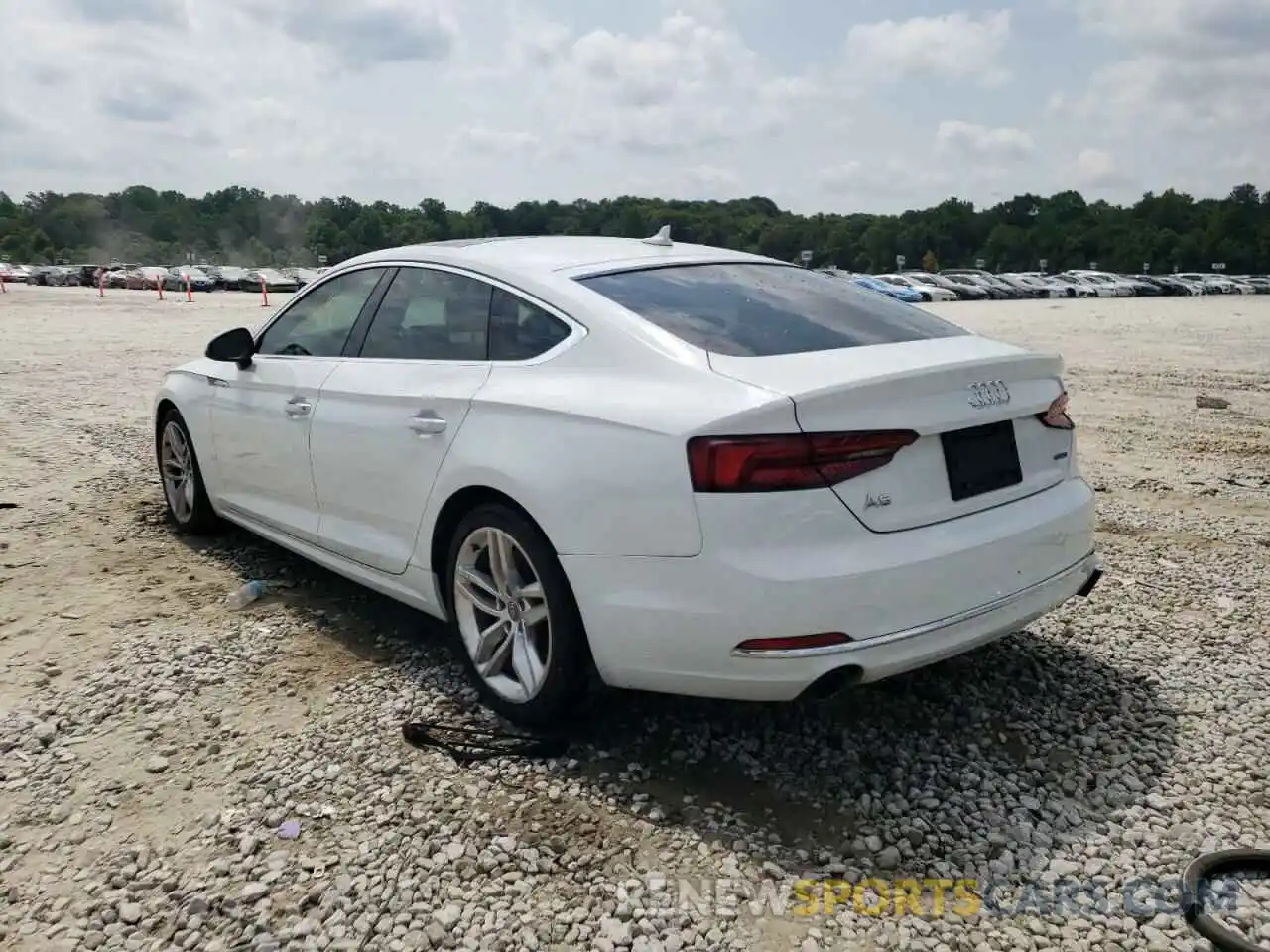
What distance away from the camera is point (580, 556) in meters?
3.18

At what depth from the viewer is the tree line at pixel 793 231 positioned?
98812 mm

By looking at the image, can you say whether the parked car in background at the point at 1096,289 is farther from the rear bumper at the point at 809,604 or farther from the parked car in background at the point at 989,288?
the rear bumper at the point at 809,604

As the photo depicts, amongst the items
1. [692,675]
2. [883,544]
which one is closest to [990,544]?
[883,544]

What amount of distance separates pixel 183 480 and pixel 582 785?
3.69m

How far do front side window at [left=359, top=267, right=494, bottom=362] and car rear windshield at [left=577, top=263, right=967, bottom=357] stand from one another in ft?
1.57

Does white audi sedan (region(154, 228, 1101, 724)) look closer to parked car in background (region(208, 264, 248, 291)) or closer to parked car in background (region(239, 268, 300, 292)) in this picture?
parked car in background (region(239, 268, 300, 292))

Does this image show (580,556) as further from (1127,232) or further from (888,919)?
(1127,232)

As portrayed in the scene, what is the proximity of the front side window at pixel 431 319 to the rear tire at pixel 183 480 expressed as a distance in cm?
188

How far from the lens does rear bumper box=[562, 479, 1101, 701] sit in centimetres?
288

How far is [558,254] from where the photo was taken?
4.09m

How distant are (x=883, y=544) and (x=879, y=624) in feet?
0.73

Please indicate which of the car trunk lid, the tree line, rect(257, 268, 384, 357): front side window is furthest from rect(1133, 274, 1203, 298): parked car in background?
the car trunk lid

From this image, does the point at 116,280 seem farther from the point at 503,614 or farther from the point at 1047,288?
the point at 503,614

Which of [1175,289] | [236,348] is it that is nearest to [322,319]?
[236,348]
